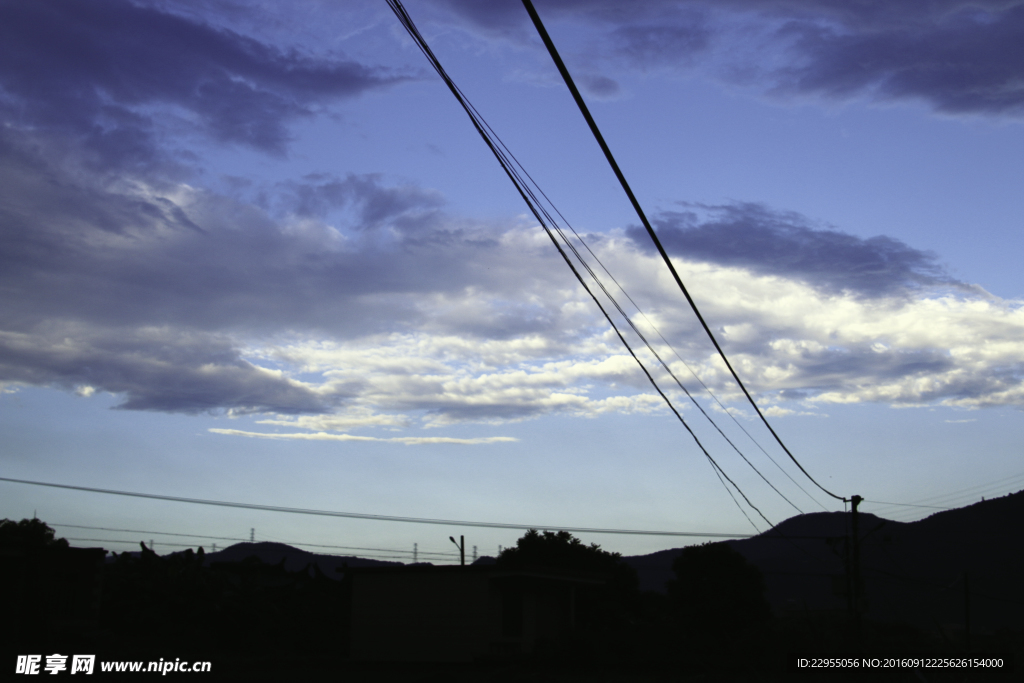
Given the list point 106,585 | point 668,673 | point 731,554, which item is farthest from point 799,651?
point 731,554

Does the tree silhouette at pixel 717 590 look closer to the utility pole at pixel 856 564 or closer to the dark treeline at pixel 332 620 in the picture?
the dark treeline at pixel 332 620

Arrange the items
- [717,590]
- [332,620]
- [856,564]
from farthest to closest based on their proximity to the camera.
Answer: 1. [717,590]
2. [332,620]
3. [856,564]

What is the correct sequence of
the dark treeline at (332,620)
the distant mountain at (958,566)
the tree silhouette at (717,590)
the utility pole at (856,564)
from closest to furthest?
the dark treeline at (332,620) → the utility pole at (856,564) → the tree silhouette at (717,590) → the distant mountain at (958,566)

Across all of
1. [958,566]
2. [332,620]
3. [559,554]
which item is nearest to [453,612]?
[332,620]

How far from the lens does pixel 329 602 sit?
39938 millimetres

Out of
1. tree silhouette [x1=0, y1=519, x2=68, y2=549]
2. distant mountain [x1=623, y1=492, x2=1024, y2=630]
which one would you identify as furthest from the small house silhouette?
distant mountain [x1=623, y1=492, x2=1024, y2=630]

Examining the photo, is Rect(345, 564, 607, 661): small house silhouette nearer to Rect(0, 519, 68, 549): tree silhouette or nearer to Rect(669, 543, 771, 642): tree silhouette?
Rect(669, 543, 771, 642): tree silhouette

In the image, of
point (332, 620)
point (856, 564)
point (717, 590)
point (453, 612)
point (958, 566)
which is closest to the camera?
point (453, 612)

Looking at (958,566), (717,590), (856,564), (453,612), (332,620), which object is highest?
(856,564)

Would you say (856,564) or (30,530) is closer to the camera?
(856,564)

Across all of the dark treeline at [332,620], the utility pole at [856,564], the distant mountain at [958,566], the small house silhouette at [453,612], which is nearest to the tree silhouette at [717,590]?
the dark treeline at [332,620]

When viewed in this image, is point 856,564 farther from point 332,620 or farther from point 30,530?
point 30,530

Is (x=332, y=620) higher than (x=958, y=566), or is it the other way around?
(x=332, y=620)

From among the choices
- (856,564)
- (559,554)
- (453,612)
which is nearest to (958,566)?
(559,554)
